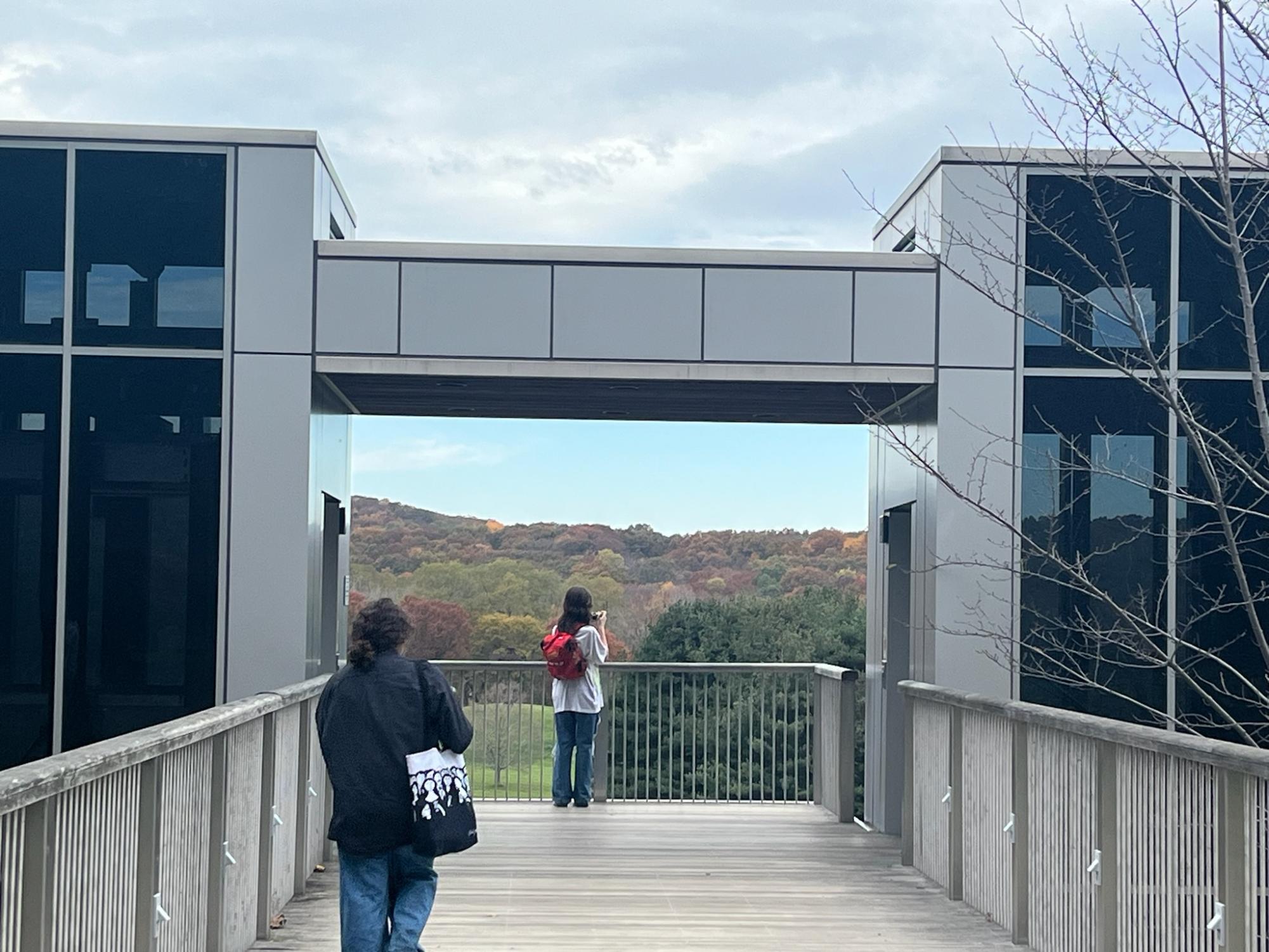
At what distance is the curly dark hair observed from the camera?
6.56m

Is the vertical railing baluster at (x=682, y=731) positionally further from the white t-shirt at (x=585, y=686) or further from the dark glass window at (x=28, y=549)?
the dark glass window at (x=28, y=549)

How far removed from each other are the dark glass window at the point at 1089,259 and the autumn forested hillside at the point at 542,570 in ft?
93.5

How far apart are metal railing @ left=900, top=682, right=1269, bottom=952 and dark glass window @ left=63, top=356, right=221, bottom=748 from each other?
5121mm

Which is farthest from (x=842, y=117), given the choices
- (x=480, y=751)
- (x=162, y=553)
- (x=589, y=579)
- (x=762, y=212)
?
(x=162, y=553)

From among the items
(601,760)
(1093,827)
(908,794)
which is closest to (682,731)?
(601,760)

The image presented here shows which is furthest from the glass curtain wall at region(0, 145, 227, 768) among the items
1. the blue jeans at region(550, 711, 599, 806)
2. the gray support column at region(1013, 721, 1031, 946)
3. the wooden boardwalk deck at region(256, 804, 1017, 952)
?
the gray support column at region(1013, 721, 1031, 946)

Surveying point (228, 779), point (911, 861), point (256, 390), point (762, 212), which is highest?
point (762, 212)

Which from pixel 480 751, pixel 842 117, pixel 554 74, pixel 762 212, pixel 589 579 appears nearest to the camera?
pixel 480 751

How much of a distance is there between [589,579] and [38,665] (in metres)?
33.3

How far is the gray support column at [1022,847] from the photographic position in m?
8.29

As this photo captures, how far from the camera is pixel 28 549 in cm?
1122

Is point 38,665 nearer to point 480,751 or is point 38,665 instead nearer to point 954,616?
point 480,751

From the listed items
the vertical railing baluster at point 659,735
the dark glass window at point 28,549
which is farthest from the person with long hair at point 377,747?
the vertical railing baluster at point 659,735

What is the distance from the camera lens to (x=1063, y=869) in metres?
7.66
